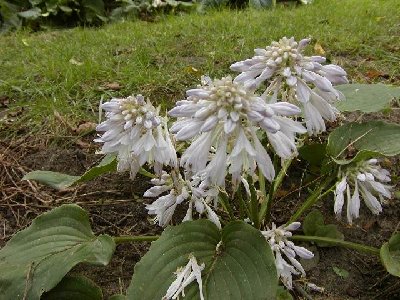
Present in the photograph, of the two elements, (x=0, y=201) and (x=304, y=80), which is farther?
(x=0, y=201)

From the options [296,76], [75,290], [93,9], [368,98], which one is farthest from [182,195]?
[93,9]

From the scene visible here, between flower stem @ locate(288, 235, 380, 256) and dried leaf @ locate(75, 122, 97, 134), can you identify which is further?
dried leaf @ locate(75, 122, 97, 134)

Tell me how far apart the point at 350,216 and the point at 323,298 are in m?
0.42

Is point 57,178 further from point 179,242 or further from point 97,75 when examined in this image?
point 97,75

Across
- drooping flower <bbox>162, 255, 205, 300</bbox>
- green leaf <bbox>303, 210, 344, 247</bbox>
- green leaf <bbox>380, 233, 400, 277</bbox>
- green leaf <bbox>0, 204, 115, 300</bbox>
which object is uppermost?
drooping flower <bbox>162, 255, 205, 300</bbox>

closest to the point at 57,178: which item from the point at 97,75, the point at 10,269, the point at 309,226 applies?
the point at 10,269

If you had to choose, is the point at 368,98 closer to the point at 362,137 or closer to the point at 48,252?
the point at 362,137

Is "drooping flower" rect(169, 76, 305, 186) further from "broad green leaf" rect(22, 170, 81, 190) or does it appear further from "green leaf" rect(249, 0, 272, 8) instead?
"green leaf" rect(249, 0, 272, 8)

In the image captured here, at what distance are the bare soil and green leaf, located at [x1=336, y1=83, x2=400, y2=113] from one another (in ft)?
1.87

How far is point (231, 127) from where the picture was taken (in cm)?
167

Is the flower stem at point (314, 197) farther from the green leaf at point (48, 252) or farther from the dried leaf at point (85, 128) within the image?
the dried leaf at point (85, 128)

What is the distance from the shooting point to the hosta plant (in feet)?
5.73

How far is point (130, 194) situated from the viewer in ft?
9.93

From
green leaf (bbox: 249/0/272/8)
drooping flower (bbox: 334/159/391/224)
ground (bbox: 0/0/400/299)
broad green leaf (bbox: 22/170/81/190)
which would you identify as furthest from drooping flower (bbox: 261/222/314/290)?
green leaf (bbox: 249/0/272/8)
